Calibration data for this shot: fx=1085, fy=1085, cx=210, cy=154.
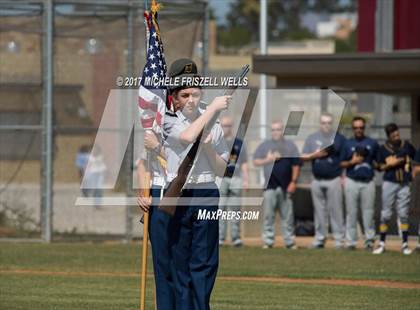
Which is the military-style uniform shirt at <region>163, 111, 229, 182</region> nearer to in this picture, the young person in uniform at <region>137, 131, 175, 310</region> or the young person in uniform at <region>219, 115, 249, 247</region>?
the young person in uniform at <region>137, 131, 175, 310</region>

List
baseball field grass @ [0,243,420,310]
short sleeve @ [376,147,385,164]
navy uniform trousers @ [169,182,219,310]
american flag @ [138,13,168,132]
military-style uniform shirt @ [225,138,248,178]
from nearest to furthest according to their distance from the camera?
navy uniform trousers @ [169,182,219,310], american flag @ [138,13,168,132], baseball field grass @ [0,243,420,310], military-style uniform shirt @ [225,138,248,178], short sleeve @ [376,147,385,164]

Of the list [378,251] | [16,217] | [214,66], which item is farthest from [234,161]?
[214,66]

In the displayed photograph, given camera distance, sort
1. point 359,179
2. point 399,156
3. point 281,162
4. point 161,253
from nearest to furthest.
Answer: point 161,253, point 399,156, point 359,179, point 281,162

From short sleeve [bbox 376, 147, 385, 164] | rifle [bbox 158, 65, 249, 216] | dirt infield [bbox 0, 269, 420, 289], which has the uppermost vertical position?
rifle [bbox 158, 65, 249, 216]

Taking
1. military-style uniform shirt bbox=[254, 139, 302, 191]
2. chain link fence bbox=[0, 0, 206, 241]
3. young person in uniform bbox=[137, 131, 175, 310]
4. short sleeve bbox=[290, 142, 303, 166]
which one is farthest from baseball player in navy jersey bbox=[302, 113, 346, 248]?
young person in uniform bbox=[137, 131, 175, 310]

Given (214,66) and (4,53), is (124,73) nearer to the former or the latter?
(4,53)

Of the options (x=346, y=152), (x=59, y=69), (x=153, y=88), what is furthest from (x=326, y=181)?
(x=153, y=88)

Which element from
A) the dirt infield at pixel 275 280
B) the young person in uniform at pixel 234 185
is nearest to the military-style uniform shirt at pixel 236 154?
the young person in uniform at pixel 234 185

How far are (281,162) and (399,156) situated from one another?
2072 millimetres

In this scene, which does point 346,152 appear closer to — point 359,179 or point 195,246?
point 359,179

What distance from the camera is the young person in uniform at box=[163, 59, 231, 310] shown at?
28.0ft

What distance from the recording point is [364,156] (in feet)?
60.8

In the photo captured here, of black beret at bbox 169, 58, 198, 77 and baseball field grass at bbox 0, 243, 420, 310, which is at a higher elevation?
black beret at bbox 169, 58, 198, 77

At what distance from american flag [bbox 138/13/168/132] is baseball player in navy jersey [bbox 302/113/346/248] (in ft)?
30.9
